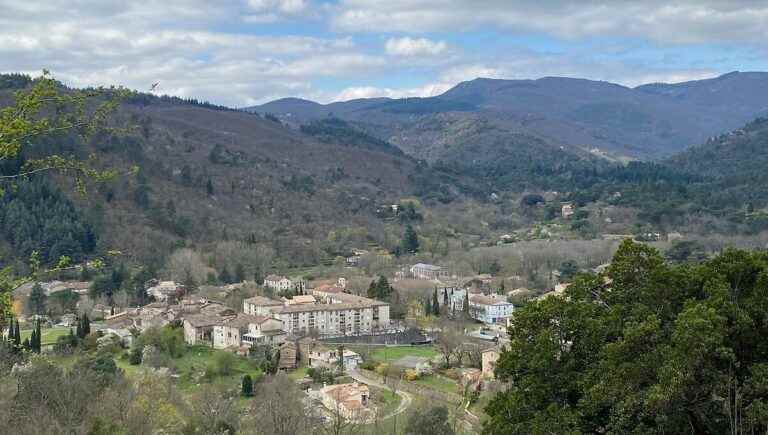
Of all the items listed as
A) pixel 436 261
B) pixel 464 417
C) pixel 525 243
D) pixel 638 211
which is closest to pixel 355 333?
pixel 464 417

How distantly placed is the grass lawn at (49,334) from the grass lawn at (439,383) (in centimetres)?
1424

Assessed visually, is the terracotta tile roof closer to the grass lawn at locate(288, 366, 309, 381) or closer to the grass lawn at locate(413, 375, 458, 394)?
the grass lawn at locate(288, 366, 309, 381)

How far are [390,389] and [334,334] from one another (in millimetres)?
11093

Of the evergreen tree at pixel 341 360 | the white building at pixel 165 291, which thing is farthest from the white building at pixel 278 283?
the evergreen tree at pixel 341 360

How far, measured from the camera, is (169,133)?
88188 millimetres

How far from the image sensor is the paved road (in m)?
22.8

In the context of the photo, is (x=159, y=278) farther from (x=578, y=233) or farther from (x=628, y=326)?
(x=628, y=326)

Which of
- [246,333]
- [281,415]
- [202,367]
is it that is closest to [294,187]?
[246,333]

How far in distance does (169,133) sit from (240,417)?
72.5m

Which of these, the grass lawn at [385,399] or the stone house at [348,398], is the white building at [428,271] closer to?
the grass lawn at [385,399]

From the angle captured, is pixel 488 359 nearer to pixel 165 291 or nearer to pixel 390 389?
pixel 390 389

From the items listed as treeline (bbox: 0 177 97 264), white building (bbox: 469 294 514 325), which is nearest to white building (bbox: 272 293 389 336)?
white building (bbox: 469 294 514 325)

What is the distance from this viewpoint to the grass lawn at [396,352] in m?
31.0

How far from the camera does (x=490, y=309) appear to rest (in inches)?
1558
